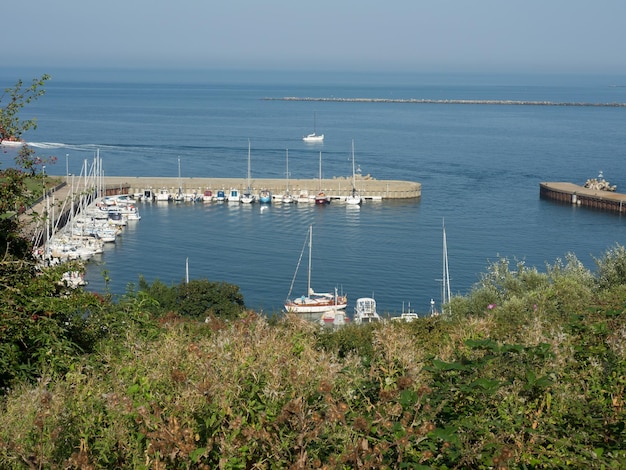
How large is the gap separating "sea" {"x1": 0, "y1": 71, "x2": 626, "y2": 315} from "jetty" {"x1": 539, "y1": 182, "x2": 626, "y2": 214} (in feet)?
2.50

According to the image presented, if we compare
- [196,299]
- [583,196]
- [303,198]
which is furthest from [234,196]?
[196,299]

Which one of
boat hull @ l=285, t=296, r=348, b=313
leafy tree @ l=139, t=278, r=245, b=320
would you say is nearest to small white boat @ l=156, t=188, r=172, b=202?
boat hull @ l=285, t=296, r=348, b=313

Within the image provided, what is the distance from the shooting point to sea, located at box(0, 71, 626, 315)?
22.4 metres

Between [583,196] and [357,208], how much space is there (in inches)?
377

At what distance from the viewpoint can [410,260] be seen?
24.1 meters

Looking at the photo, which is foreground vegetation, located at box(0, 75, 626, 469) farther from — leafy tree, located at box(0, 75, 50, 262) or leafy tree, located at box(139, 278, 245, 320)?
leafy tree, located at box(139, 278, 245, 320)

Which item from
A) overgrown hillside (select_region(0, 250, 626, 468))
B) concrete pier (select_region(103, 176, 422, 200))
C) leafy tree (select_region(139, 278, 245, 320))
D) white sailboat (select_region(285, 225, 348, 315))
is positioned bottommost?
white sailboat (select_region(285, 225, 348, 315))

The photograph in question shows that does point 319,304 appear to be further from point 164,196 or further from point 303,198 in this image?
point 164,196

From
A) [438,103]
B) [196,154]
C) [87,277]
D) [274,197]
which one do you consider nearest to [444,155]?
[196,154]

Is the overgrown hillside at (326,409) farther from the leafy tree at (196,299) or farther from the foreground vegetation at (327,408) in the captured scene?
the leafy tree at (196,299)

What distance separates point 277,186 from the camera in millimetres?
36562

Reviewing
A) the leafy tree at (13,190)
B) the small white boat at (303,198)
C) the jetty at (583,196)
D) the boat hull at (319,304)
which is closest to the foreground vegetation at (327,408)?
the leafy tree at (13,190)

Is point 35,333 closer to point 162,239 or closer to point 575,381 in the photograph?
point 575,381

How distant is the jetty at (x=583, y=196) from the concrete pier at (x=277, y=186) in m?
5.71
